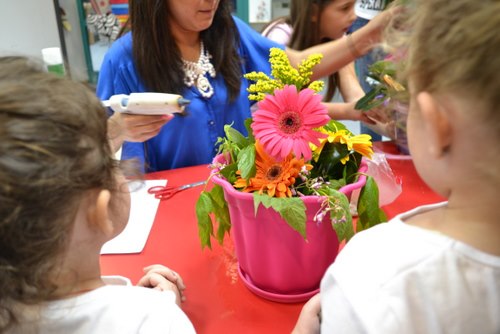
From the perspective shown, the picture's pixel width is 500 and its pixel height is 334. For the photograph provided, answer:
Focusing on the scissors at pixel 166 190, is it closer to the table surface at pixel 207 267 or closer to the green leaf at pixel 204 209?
the table surface at pixel 207 267

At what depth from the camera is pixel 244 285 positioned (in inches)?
28.4

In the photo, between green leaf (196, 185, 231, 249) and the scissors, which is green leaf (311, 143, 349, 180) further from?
the scissors

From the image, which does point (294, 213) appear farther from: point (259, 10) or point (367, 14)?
point (259, 10)

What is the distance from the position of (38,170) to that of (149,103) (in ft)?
1.52

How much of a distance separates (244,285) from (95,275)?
27cm

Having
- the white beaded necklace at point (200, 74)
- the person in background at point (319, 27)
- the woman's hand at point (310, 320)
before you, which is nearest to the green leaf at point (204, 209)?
the woman's hand at point (310, 320)

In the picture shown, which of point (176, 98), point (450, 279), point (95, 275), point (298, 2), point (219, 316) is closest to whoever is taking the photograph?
point (450, 279)

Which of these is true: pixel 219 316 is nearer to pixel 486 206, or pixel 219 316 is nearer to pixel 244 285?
pixel 244 285

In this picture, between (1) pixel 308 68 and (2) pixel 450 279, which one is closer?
(2) pixel 450 279

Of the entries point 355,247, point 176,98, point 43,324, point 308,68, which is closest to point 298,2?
point 176,98

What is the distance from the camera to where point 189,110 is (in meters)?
1.28

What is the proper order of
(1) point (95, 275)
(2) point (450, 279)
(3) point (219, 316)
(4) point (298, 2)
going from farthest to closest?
1. (4) point (298, 2)
2. (3) point (219, 316)
3. (1) point (95, 275)
4. (2) point (450, 279)

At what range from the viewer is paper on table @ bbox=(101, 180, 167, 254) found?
0.82 metres

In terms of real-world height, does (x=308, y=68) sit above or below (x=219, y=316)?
above
